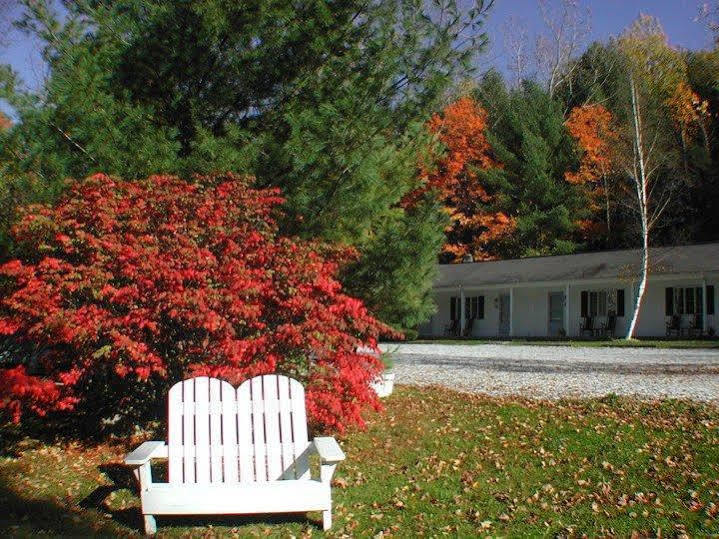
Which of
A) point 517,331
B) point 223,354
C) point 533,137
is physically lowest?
point 517,331

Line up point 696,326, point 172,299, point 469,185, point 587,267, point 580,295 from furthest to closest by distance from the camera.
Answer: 1. point 469,185
2. point 580,295
3. point 587,267
4. point 696,326
5. point 172,299

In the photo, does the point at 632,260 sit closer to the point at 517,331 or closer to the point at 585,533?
the point at 517,331

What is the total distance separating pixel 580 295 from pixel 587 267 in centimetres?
128

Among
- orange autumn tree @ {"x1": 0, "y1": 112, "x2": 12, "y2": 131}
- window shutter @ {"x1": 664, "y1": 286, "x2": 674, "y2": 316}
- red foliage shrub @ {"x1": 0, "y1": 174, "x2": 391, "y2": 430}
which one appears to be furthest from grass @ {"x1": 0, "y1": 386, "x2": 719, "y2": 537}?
window shutter @ {"x1": 664, "y1": 286, "x2": 674, "y2": 316}

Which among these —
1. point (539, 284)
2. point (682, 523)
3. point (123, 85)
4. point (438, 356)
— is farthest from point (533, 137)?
point (682, 523)

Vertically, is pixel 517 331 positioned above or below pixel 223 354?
below

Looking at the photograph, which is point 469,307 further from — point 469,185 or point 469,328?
point 469,185

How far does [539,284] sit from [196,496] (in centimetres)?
2751

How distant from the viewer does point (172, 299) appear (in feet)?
20.8

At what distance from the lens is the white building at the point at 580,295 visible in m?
28.1

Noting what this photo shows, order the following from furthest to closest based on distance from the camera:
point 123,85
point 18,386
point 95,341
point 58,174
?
point 123,85 → point 58,174 → point 95,341 → point 18,386

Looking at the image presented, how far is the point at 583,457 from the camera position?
277 inches

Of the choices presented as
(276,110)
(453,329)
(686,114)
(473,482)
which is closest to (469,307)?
(453,329)

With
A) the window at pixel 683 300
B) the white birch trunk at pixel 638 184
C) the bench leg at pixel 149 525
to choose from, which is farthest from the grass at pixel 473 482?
the window at pixel 683 300
